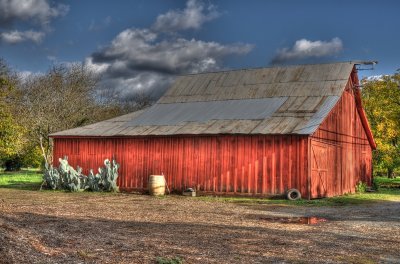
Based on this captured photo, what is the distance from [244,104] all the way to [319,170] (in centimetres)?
629

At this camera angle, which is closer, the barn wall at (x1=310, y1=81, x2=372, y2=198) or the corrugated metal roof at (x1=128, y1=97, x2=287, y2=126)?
the barn wall at (x1=310, y1=81, x2=372, y2=198)

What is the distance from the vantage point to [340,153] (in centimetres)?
2898

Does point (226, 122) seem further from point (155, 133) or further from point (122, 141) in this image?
point (122, 141)

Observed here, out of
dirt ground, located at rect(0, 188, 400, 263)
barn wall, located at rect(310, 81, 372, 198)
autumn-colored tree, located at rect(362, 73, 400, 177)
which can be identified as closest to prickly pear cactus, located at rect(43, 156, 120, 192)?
barn wall, located at rect(310, 81, 372, 198)

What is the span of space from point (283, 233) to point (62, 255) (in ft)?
18.4

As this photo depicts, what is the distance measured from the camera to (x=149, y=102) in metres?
80.7

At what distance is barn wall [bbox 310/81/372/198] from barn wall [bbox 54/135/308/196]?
52.7 inches

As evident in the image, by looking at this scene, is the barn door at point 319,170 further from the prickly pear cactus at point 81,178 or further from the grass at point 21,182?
the grass at point 21,182

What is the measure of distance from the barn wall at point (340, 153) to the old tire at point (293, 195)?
93cm

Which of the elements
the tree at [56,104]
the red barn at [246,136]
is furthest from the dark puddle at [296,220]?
the tree at [56,104]

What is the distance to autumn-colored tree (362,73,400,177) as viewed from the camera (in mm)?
43969

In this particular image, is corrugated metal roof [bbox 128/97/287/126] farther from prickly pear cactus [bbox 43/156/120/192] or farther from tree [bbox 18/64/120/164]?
tree [bbox 18/64/120/164]

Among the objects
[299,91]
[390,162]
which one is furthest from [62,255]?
[390,162]

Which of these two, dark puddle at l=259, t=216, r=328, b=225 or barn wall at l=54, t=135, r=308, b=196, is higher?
barn wall at l=54, t=135, r=308, b=196
